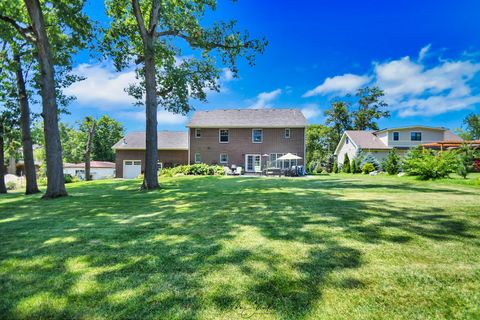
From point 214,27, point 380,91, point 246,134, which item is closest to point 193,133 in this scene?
point 246,134

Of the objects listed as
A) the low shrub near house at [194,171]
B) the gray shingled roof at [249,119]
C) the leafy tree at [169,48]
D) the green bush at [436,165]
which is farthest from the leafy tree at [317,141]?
the leafy tree at [169,48]

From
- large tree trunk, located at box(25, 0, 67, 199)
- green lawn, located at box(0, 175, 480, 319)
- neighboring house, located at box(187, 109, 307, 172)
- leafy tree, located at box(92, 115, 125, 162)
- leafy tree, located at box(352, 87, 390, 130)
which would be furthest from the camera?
leafy tree, located at box(92, 115, 125, 162)

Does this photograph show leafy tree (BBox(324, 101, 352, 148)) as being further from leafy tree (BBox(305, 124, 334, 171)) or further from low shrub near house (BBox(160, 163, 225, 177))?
low shrub near house (BBox(160, 163, 225, 177))

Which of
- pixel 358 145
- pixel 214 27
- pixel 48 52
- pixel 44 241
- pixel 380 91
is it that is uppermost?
pixel 380 91

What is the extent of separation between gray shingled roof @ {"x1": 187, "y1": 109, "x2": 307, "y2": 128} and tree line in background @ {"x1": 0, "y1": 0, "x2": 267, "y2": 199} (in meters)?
11.6

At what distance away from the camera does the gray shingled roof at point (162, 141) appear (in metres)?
27.5

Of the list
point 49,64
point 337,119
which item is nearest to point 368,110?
point 337,119

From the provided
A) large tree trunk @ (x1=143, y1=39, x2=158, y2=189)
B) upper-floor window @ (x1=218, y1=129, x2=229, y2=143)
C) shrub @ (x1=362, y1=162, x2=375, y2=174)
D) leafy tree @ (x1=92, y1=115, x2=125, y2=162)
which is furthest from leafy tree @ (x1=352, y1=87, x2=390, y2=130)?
leafy tree @ (x1=92, y1=115, x2=125, y2=162)

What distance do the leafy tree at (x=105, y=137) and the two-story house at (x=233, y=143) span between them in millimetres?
23984

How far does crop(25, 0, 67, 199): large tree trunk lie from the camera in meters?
8.73

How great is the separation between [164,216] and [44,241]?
1917 mm

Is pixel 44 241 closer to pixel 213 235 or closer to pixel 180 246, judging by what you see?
pixel 180 246

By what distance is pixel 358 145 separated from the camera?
2953 cm

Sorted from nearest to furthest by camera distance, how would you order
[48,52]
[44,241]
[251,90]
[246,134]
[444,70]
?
[44,241]
[48,52]
[246,134]
[251,90]
[444,70]
